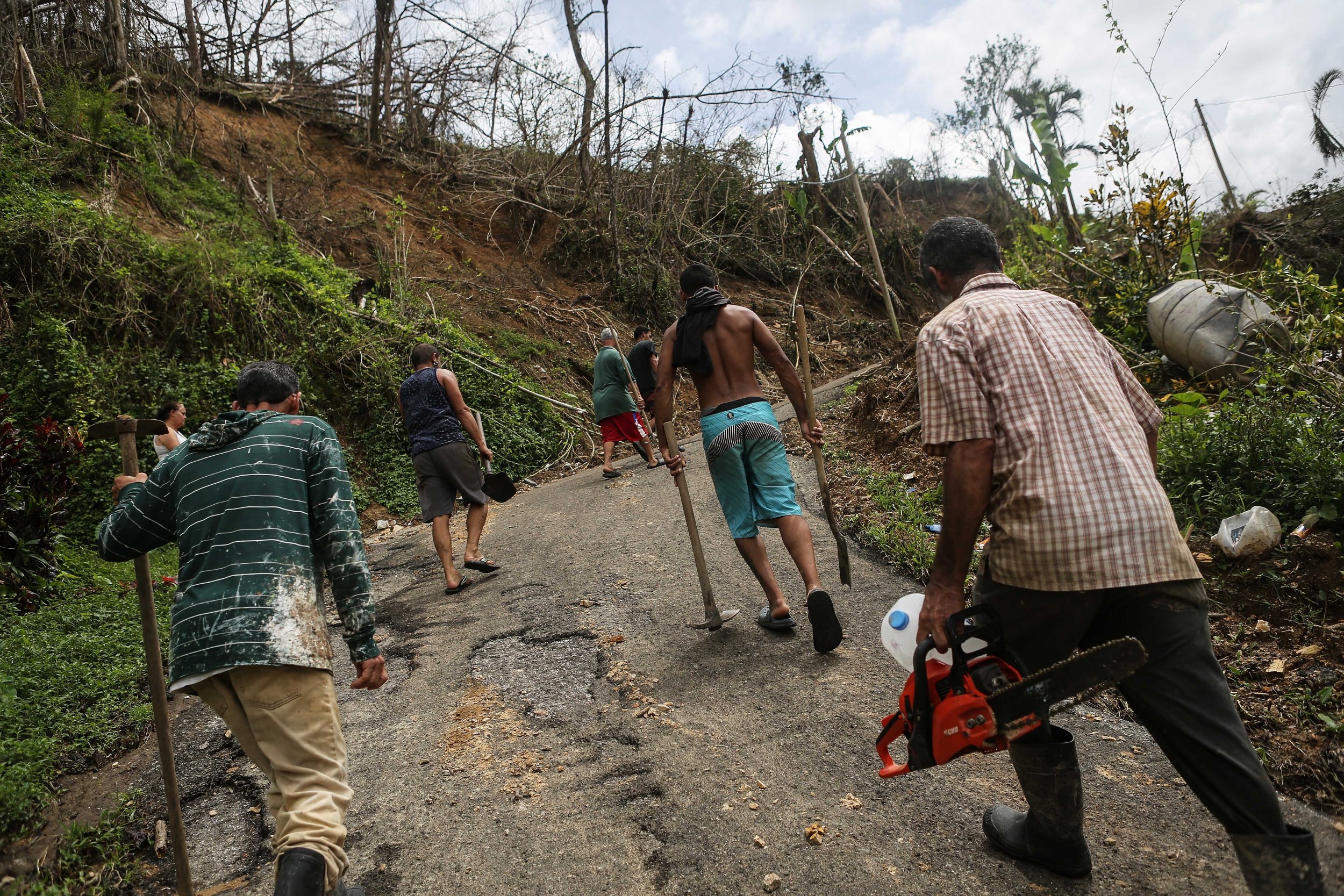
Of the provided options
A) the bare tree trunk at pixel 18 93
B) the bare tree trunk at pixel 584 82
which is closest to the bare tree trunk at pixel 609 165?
the bare tree trunk at pixel 584 82

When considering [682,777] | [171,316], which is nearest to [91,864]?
[682,777]

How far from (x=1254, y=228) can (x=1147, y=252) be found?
884 centimetres

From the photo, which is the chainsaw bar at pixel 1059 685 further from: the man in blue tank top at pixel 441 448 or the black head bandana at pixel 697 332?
the man in blue tank top at pixel 441 448

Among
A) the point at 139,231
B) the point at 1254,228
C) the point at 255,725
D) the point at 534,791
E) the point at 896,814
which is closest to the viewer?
the point at 255,725

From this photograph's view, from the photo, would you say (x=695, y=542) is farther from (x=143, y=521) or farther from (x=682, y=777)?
(x=143, y=521)

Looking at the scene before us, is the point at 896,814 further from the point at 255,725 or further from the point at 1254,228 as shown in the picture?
the point at 1254,228

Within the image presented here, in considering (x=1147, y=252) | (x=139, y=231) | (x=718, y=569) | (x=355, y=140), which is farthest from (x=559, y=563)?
(x=355, y=140)

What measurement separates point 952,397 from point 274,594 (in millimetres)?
2120

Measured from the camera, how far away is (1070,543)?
1939mm

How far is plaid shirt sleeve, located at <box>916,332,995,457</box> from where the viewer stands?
204cm

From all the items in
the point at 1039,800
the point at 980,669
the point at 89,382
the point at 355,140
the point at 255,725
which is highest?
the point at 355,140

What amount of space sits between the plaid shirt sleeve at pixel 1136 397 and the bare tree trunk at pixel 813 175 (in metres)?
13.2

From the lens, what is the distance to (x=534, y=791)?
125 inches

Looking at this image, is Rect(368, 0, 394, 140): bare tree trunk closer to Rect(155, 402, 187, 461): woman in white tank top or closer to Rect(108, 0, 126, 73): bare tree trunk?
Rect(108, 0, 126, 73): bare tree trunk
